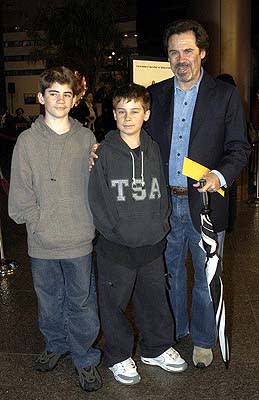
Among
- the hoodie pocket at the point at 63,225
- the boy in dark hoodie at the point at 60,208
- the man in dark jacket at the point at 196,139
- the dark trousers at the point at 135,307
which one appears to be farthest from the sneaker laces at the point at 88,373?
the hoodie pocket at the point at 63,225

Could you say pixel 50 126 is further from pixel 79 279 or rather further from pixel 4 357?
pixel 4 357

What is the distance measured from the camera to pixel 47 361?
3115 mm

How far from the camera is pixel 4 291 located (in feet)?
14.6

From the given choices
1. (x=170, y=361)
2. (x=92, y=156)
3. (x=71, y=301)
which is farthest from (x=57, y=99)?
(x=170, y=361)

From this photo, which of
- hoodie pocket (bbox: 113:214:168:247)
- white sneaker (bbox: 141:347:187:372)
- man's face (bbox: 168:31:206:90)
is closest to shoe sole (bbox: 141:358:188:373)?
white sneaker (bbox: 141:347:187:372)

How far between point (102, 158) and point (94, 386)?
50.9 inches

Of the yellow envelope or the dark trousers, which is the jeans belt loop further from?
the dark trousers

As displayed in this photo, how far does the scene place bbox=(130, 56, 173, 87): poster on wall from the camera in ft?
16.2

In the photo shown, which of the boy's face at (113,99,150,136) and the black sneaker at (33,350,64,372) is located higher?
the boy's face at (113,99,150,136)

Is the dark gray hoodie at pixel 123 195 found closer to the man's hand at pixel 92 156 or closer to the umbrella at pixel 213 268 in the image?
the man's hand at pixel 92 156

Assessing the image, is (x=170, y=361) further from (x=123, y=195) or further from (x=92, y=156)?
(x=92, y=156)

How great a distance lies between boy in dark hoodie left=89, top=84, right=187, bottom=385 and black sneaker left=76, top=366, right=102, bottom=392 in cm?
10

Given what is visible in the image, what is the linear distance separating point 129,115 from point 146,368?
5.05ft

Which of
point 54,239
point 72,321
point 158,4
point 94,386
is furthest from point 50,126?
point 158,4
